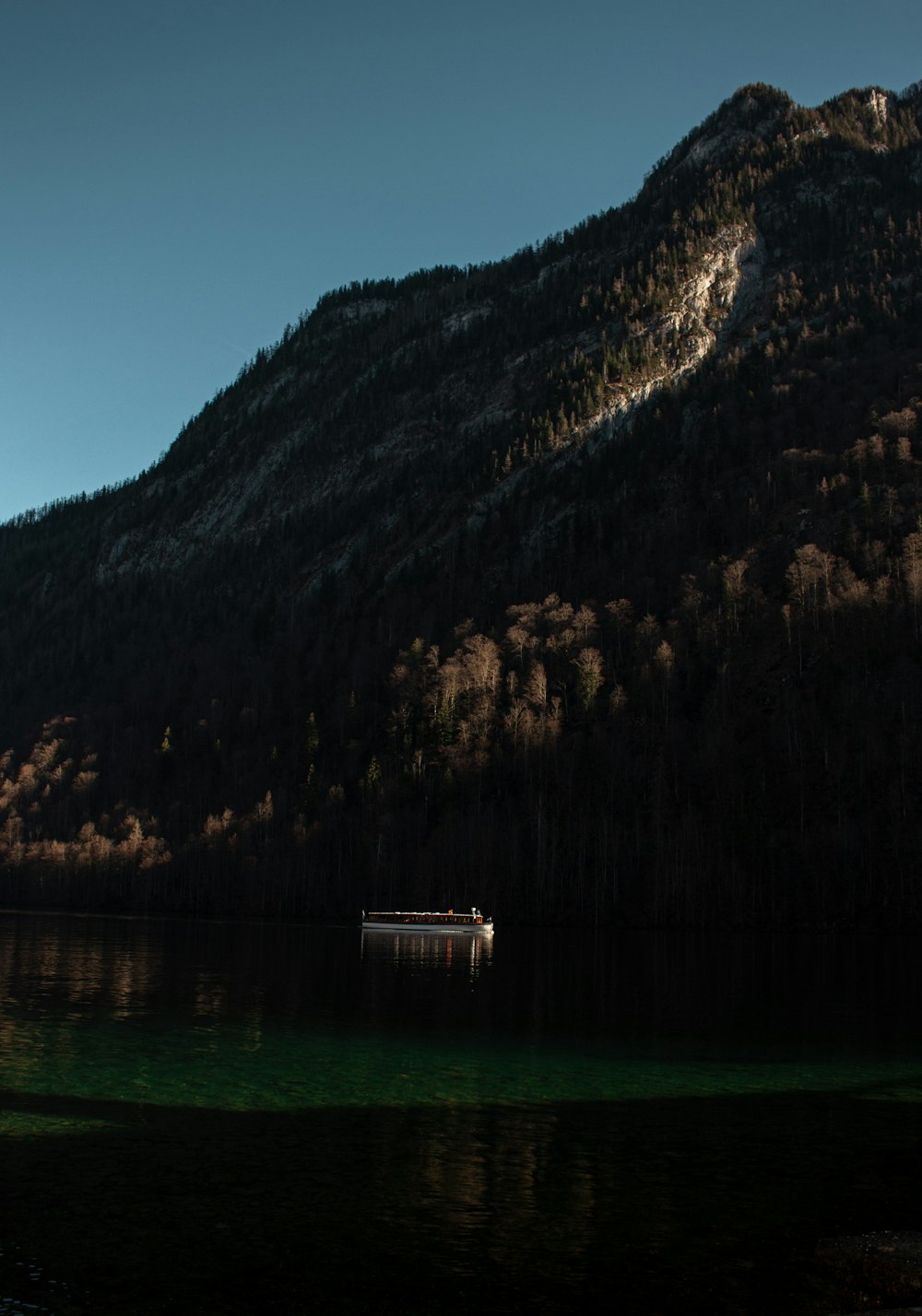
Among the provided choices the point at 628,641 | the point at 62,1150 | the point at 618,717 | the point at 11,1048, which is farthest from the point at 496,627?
the point at 62,1150

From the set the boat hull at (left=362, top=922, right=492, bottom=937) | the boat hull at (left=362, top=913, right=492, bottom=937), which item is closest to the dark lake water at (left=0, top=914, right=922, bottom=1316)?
the boat hull at (left=362, top=922, right=492, bottom=937)

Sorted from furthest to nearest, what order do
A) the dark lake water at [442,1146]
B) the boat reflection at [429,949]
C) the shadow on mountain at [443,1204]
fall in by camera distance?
the boat reflection at [429,949]
the dark lake water at [442,1146]
the shadow on mountain at [443,1204]

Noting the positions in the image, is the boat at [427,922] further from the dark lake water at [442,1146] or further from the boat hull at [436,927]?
the dark lake water at [442,1146]

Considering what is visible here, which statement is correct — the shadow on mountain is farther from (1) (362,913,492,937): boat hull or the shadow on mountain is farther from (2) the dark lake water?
(1) (362,913,492,937): boat hull

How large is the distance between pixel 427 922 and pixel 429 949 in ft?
73.7

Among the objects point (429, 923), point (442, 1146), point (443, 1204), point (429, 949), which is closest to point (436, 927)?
point (429, 923)

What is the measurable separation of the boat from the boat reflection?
56cm

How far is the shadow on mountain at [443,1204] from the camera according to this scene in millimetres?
18234

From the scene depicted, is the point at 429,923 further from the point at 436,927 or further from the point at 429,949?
the point at 429,949

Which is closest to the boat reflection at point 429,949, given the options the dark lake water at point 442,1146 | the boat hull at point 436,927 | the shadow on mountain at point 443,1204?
the boat hull at point 436,927

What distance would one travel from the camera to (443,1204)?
900 inches

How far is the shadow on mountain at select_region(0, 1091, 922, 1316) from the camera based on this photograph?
59.8 ft

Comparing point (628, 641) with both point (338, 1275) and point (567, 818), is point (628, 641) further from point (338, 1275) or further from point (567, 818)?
point (338, 1275)

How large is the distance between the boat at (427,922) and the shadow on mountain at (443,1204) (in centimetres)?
8701
